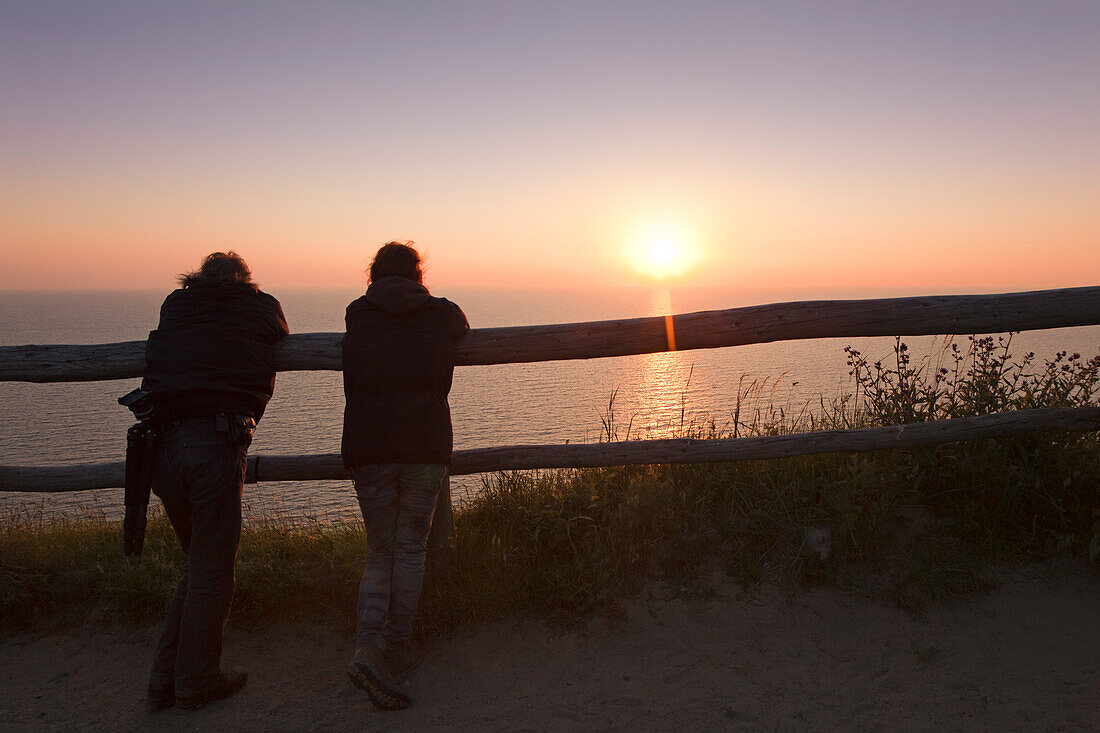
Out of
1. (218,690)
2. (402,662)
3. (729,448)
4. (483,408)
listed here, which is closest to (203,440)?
(218,690)

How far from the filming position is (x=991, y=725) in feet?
10.2

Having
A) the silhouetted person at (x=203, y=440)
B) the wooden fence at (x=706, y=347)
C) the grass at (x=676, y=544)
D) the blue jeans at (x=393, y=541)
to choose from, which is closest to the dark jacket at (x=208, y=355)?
the silhouetted person at (x=203, y=440)

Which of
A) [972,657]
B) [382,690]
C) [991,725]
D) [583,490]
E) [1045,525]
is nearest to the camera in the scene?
[991,725]

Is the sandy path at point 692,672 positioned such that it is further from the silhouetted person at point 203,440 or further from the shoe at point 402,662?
the silhouetted person at point 203,440

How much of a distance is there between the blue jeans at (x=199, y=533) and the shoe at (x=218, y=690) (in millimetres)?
35

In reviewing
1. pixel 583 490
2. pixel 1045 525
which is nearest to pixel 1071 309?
pixel 1045 525

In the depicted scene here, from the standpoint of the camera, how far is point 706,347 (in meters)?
4.10

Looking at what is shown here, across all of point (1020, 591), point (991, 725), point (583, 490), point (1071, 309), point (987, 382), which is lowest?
point (991, 725)

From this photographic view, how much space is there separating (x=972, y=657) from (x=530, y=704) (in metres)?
2.35

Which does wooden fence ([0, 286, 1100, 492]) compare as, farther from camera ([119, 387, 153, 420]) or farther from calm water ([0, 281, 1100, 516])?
calm water ([0, 281, 1100, 516])

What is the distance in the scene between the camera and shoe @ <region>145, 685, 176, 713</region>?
3.52 meters

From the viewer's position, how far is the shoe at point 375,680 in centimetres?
334

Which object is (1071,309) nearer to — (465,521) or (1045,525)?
(1045,525)

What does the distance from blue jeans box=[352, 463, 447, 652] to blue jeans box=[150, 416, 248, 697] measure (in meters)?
0.64
